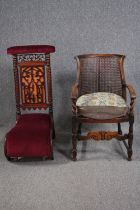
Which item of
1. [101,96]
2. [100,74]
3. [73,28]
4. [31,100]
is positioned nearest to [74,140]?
[101,96]

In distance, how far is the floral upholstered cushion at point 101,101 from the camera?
2.38 m

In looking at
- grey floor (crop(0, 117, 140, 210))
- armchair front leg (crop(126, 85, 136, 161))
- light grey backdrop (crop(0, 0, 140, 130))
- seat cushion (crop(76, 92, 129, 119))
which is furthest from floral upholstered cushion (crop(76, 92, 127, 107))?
light grey backdrop (crop(0, 0, 140, 130))

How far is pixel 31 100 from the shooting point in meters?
2.75

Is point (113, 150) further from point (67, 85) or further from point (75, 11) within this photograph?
point (75, 11)

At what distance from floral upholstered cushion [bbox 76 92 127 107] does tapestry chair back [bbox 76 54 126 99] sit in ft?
0.71

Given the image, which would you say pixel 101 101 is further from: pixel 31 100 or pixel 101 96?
pixel 31 100

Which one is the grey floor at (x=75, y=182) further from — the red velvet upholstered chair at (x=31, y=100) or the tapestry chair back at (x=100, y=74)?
the tapestry chair back at (x=100, y=74)

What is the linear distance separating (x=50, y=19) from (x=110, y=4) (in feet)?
2.21

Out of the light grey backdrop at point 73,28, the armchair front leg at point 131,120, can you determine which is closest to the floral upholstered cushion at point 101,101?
the armchair front leg at point 131,120

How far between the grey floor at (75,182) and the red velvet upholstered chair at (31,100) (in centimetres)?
15

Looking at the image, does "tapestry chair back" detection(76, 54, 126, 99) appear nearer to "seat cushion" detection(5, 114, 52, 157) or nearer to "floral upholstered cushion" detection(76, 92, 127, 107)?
"floral upholstered cushion" detection(76, 92, 127, 107)

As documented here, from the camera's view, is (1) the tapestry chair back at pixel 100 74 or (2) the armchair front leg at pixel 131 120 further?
(1) the tapestry chair back at pixel 100 74

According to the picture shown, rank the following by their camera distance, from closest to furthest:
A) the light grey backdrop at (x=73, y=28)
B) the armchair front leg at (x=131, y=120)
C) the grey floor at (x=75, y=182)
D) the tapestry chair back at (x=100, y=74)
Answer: the grey floor at (x=75, y=182)
the armchair front leg at (x=131, y=120)
the tapestry chair back at (x=100, y=74)
the light grey backdrop at (x=73, y=28)

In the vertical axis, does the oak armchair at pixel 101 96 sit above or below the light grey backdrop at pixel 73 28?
below
